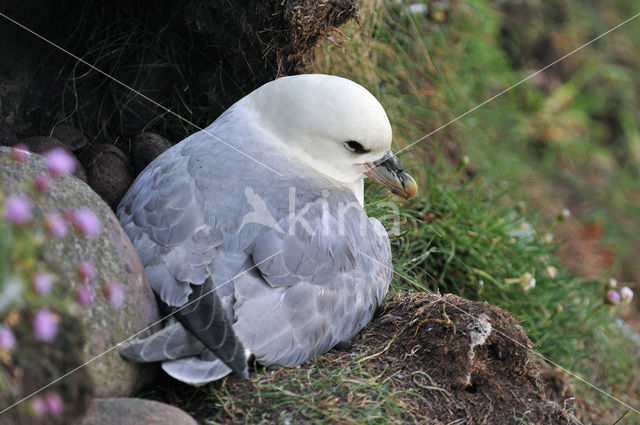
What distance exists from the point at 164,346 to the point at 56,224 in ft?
1.65

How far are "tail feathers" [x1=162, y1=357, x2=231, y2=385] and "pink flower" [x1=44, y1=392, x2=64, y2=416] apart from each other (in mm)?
441

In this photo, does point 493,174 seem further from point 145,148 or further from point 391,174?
point 145,148

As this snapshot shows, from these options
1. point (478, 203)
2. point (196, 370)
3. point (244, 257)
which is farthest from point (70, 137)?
point (478, 203)

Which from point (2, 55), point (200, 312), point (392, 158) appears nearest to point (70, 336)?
point (200, 312)

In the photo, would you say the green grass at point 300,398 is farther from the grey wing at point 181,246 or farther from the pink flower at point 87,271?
the pink flower at point 87,271

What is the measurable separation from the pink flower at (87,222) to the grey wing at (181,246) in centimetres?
29

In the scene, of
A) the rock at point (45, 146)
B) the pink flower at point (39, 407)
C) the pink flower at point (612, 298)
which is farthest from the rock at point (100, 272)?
the pink flower at point (612, 298)

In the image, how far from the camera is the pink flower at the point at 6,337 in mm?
1521

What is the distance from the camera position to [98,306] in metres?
2.02

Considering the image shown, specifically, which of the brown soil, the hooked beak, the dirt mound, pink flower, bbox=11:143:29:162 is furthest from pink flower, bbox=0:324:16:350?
the hooked beak

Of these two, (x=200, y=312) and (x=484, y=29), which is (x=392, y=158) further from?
(x=484, y=29)

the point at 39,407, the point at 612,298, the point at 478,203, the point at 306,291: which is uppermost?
the point at 39,407

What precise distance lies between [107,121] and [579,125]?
3884 mm

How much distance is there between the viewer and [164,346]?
2.07 meters
